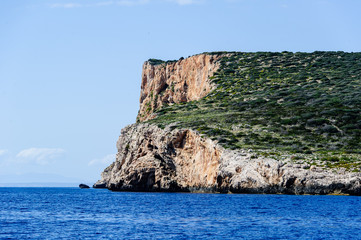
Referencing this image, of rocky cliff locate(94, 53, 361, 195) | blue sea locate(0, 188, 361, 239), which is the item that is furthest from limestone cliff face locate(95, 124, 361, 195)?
blue sea locate(0, 188, 361, 239)

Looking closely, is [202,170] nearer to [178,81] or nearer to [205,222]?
[205,222]

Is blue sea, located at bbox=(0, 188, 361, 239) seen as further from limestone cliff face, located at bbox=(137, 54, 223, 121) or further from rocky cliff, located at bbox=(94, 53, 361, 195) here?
limestone cliff face, located at bbox=(137, 54, 223, 121)

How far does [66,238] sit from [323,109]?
64674mm

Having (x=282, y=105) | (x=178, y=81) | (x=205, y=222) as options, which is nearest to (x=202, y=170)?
(x=282, y=105)

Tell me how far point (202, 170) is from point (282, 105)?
89.1 feet

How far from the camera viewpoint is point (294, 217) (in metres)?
41.0

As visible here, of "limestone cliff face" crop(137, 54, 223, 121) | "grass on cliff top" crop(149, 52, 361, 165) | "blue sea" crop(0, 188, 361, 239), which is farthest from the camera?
"limestone cliff face" crop(137, 54, 223, 121)

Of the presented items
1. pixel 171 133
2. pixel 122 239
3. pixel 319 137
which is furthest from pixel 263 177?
pixel 122 239

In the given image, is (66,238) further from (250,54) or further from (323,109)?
(250,54)

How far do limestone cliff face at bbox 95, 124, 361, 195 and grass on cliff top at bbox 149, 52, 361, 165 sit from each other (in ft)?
9.77

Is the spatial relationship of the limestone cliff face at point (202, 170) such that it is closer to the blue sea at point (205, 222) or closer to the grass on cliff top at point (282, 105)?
the grass on cliff top at point (282, 105)

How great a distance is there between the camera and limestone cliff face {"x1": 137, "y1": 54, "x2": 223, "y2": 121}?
129m

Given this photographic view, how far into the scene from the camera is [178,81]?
134 meters

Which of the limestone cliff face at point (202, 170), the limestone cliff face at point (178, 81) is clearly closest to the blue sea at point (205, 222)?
the limestone cliff face at point (202, 170)
